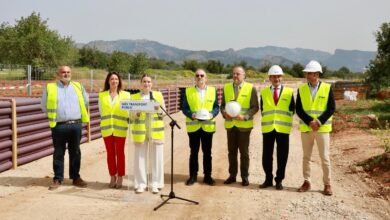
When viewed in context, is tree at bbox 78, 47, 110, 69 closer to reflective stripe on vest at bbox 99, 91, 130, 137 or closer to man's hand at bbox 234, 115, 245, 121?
reflective stripe on vest at bbox 99, 91, 130, 137

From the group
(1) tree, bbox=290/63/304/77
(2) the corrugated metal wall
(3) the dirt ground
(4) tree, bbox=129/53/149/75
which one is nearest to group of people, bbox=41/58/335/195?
(3) the dirt ground

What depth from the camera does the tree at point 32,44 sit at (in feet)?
152

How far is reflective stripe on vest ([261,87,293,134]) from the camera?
7281 mm

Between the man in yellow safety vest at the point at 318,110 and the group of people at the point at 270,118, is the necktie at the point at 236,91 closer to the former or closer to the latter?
the group of people at the point at 270,118

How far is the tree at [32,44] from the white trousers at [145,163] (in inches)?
1579

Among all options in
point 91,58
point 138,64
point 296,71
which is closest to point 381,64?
point 138,64

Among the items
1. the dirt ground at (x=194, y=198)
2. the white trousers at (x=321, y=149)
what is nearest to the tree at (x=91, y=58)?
the dirt ground at (x=194, y=198)

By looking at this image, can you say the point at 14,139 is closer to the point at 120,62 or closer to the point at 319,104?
the point at 319,104

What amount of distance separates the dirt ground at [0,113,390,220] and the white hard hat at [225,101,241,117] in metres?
1.23

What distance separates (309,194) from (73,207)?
11.6ft

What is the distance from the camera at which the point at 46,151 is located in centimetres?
988

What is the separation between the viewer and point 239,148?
7645 millimetres

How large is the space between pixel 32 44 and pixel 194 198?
43.8 m

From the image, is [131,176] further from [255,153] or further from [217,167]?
[255,153]
